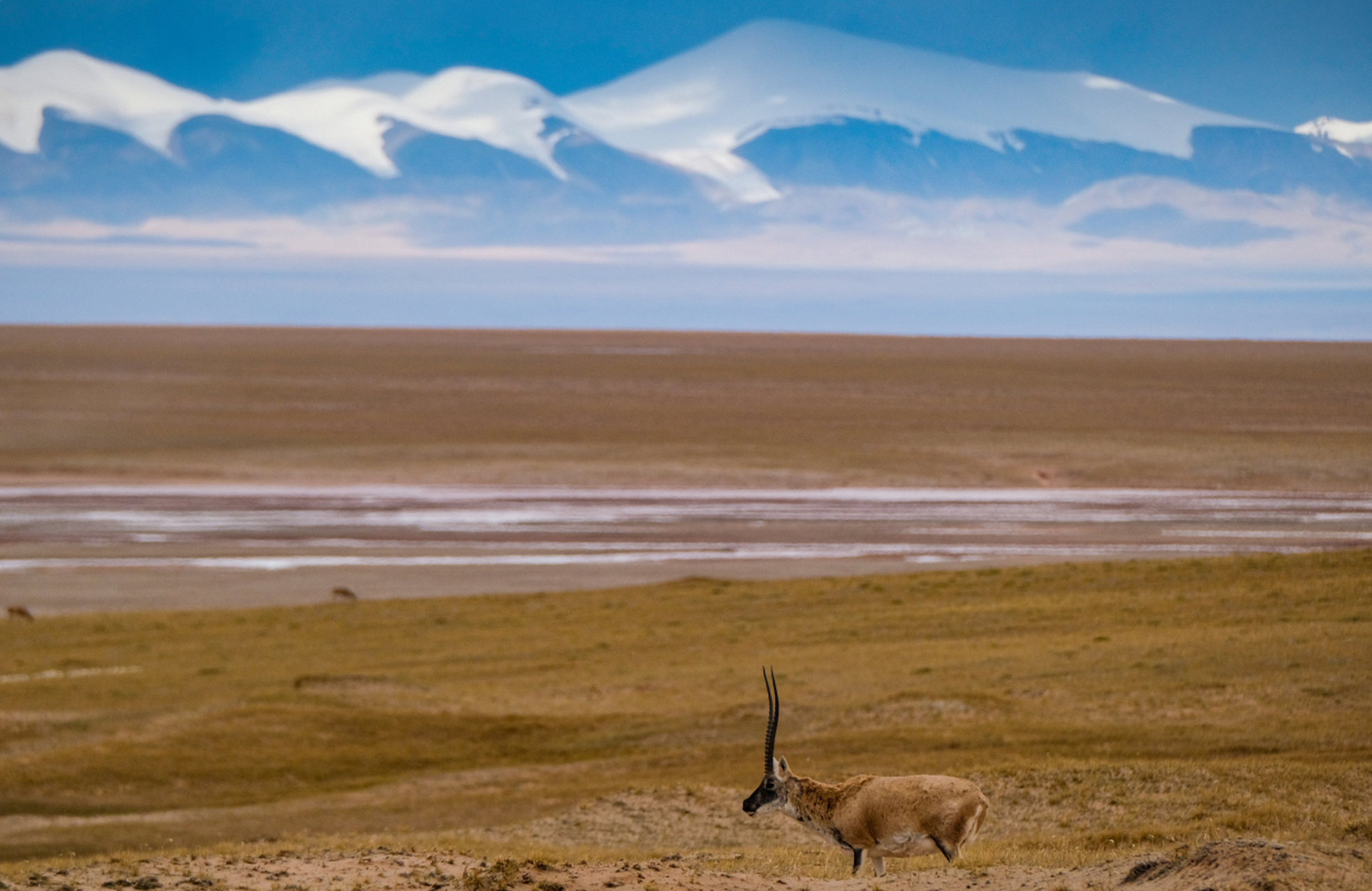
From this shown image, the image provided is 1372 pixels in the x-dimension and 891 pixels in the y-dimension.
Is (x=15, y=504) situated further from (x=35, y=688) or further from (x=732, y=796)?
(x=732, y=796)

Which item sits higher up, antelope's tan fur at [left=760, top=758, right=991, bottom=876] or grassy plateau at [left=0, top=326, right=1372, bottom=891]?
antelope's tan fur at [left=760, top=758, right=991, bottom=876]

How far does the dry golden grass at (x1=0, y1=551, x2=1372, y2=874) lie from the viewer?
1523 centimetres

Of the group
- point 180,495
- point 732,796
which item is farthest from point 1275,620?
point 180,495

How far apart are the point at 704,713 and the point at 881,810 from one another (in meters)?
11.7

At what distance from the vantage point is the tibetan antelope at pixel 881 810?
32.6ft

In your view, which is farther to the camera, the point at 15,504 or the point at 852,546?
the point at 15,504

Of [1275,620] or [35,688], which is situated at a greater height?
[1275,620]

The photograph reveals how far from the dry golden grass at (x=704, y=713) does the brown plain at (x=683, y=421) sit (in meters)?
28.5

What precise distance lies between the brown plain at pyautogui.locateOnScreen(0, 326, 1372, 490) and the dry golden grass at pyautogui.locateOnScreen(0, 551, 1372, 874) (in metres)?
28.5

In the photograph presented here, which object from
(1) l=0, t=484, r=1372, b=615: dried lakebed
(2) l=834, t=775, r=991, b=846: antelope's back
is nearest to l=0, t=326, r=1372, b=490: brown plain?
(1) l=0, t=484, r=1372, b=615: dried lakebed

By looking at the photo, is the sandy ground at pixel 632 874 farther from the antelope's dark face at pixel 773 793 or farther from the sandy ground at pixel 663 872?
the antelope's dark face at pixel 773 793

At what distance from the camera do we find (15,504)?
50875 mm

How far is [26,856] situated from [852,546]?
29018 mm

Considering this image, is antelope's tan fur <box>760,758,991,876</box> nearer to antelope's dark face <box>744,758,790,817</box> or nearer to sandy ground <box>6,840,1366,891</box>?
antelope's dark face <box>744,758,790,817</box>
